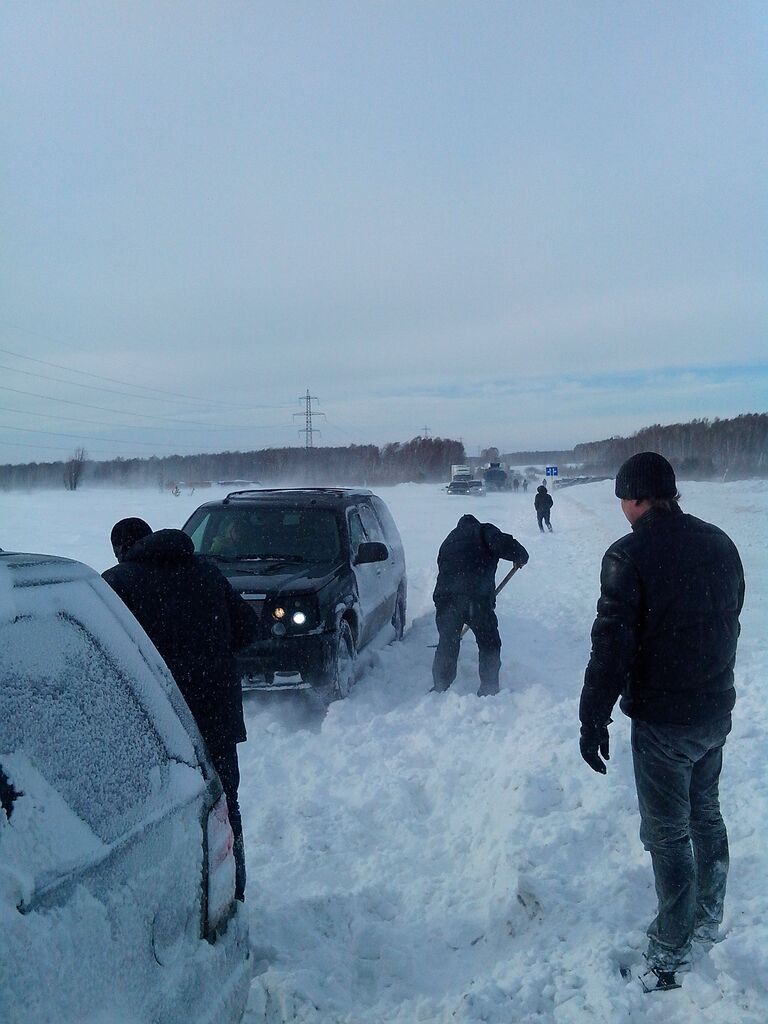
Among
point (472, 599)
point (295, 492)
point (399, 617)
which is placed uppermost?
point (295, 492)

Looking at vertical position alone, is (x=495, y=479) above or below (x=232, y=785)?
above

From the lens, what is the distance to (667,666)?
114 inches

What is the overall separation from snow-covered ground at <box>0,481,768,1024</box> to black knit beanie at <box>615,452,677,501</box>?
1776 mm

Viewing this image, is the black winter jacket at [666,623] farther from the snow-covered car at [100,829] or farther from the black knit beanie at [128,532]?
the black knit beanie at [128,532]

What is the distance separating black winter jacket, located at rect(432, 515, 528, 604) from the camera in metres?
6.88

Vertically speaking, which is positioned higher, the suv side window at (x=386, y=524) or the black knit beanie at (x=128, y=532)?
the black knit beanie at (x=128, y=532)

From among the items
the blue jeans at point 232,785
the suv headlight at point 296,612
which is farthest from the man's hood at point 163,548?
the suv headlight at point 296,612

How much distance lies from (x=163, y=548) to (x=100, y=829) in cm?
188

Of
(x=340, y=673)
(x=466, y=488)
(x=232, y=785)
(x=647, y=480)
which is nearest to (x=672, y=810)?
(x=647, y=480)

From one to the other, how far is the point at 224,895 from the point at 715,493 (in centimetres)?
4445

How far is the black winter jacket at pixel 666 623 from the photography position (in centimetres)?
286

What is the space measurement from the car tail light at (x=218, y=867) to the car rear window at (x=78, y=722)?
29 cm

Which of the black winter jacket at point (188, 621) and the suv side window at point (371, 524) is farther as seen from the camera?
the suv side window at point (371, 524)

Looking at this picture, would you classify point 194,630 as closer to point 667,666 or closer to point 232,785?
point 232,785
